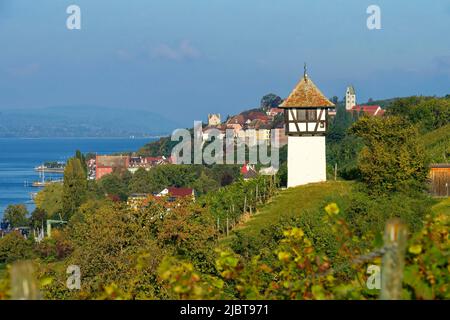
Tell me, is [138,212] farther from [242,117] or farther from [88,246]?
[242,117]

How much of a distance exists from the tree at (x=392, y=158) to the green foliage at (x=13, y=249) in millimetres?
21981

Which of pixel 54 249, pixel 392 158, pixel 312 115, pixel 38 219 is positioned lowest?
pixel 38 219

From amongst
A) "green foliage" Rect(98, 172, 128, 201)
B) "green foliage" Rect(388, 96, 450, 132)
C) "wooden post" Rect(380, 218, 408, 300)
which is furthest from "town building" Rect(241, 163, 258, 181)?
"wooden post" Rect(380, 218, 408, 300)

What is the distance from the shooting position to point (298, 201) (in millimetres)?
35500

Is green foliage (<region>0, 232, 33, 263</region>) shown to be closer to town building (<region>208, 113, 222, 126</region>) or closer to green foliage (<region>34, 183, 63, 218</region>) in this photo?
green foliage (<region>34, 183, 63, 218</region>)

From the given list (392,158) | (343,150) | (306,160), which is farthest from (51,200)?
(392,158)

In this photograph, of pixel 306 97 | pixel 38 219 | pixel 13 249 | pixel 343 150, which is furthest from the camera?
pixel 38 219

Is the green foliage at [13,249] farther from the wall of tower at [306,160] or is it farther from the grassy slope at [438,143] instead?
the grassy slope at [438,143]

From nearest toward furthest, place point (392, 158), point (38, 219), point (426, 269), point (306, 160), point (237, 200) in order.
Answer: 1. point (426, 269)
2. point (392, 158)
3. point (237, 200)
4. point (306, 160)
5. point (38, 219)

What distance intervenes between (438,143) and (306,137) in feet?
34.8

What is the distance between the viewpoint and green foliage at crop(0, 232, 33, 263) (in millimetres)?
50156

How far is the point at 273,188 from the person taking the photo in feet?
135

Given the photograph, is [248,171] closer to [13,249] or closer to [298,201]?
[13,249]
